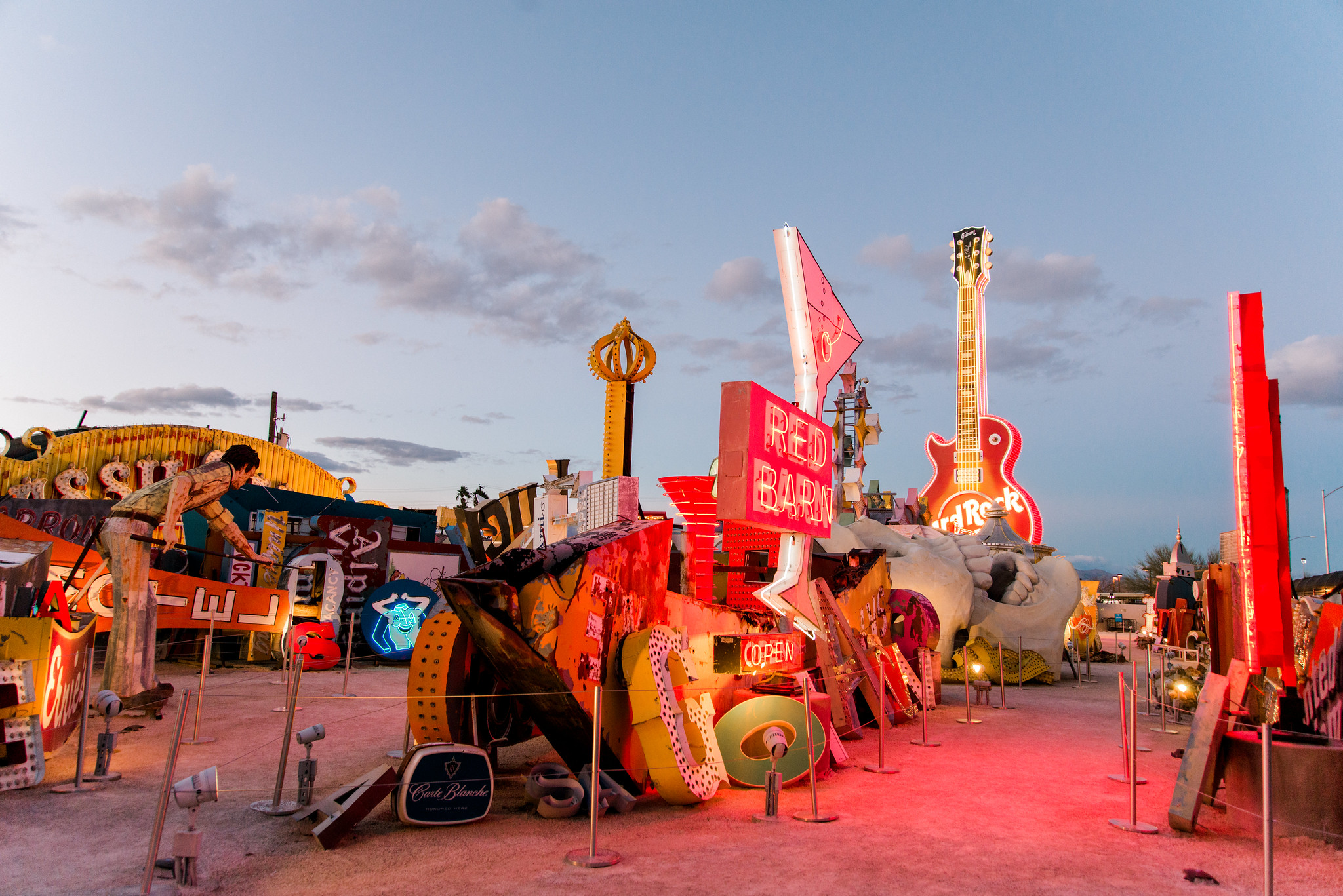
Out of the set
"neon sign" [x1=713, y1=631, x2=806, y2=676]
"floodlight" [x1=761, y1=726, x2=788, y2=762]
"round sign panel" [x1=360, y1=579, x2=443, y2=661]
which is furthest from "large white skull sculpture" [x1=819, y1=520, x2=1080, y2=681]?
"floodlight" [x1=761, y1=726, x2=788, y2=762]

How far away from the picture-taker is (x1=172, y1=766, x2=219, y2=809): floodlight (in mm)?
5242

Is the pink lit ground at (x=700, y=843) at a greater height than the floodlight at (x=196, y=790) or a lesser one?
lesser

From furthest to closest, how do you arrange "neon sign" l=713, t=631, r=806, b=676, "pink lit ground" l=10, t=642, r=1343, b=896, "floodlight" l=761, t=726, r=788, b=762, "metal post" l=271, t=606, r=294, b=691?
1. "metal post" l=271, t=606, r=294, b=691
2. "neon sign" l=713, t=631, r=806, b=676
3. "floodlight" l=761, t=726, r=788, b=762
4. "pink lit ground" l=10, t=642, r=1343, b=896

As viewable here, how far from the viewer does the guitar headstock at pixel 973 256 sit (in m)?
36.9

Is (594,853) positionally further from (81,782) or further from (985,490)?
(985,490)

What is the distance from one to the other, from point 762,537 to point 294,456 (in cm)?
2472

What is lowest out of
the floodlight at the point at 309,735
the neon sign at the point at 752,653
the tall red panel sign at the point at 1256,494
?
the floodlight at the point at 309,735

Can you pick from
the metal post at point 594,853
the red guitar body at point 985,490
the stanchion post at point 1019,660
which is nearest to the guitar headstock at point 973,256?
the red guitar body at point 985,490

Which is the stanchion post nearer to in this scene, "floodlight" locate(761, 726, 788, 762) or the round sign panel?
"floodlight" locate(761, 726, 788, 762)

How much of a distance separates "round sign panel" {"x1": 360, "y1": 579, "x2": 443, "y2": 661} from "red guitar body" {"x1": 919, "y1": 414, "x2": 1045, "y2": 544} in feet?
69.7

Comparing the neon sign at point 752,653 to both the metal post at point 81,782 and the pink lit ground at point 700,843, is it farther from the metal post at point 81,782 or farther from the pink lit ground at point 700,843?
the metal post at point 81,782

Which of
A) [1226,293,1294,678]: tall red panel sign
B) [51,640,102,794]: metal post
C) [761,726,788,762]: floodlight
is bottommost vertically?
[51,640,102,794]: metal post

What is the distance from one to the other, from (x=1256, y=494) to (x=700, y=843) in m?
5.50

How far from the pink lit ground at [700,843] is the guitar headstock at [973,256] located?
30.6 m
